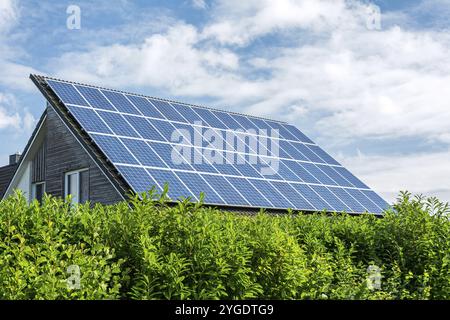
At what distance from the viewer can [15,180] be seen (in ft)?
92.6

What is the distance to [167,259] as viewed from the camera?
730cm

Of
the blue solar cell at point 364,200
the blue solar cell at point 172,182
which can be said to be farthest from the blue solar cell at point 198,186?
the blue solar cell at point 364,200

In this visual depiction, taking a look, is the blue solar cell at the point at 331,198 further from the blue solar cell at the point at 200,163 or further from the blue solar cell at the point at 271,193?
the blue solar cell at the point at 200,163

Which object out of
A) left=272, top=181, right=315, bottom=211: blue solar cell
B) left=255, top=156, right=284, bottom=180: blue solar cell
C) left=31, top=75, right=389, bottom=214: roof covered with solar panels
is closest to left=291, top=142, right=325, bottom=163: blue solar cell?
left=31, top=75, right=389, bottom=214: roof covered with solar panels

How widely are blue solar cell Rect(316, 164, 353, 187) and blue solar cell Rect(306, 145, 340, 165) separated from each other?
3.57ft

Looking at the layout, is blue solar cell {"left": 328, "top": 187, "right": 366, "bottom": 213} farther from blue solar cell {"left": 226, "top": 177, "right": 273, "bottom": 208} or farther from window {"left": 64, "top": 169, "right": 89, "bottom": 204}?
window {"left": 64, "top": 169, "right": 89, "bottom": 204}

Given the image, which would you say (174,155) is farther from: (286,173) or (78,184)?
(286,173)

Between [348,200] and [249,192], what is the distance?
640cm

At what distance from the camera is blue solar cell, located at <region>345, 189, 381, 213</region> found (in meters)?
27.1

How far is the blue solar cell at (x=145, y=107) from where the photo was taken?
25.2m

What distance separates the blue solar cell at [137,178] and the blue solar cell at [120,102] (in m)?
5.16

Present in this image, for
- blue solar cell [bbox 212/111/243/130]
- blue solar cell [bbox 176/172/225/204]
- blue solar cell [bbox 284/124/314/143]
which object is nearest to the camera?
blue solar cell [bbox 176/172/225/204]


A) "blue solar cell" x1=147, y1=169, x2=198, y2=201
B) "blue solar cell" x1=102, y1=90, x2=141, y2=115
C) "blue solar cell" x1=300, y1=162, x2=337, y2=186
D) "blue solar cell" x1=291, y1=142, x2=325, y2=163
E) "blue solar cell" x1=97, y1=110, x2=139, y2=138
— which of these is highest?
"blue solar cell" x1=102, y1=90, x2=141, y2=115

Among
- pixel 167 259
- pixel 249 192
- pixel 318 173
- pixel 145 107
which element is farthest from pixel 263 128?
Answer: pixel 167 259
